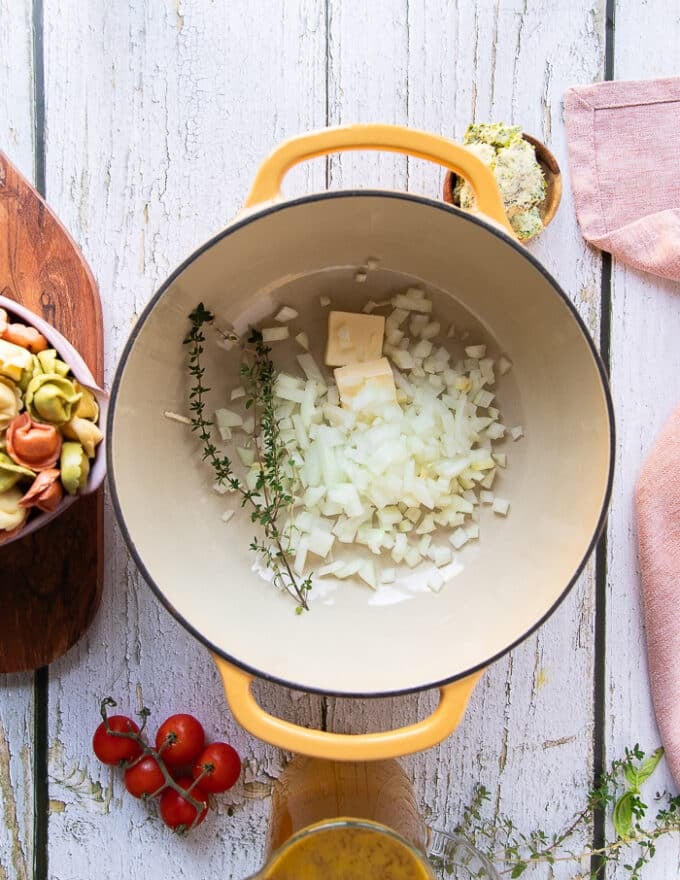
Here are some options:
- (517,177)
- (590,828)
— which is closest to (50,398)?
(517,177)

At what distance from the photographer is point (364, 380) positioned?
113cm

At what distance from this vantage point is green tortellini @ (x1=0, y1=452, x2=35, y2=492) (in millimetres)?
885

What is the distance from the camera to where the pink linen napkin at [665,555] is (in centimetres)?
122

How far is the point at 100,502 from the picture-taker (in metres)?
1.13

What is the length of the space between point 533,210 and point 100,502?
727 millimetres

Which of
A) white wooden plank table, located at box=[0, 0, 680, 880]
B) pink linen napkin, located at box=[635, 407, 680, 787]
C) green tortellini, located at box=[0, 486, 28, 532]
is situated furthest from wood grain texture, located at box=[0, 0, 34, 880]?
pink linen napkin, located at box=[635, 407, 680, 787]

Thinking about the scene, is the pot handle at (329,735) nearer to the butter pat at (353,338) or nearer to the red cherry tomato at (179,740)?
the red cherry tomato at (179,740)

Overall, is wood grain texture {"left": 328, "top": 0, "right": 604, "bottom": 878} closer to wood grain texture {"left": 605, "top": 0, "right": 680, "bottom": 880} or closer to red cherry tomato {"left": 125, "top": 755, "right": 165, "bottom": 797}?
wood grain texture {"left": 605, "top": 0, "right": 680, "bottom": 880}

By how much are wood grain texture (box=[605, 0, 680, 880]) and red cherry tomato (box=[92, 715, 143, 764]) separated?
707 mm

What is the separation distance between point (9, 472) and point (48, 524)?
0.23m

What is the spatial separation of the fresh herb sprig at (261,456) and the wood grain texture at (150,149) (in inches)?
5.5

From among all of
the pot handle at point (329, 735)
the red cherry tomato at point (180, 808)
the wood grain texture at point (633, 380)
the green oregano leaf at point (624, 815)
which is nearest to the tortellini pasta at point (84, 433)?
the pot handle at point (329, 735)

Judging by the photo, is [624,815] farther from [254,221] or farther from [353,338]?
[254,221]

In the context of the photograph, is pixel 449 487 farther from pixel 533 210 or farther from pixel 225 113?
pixel 225 113
